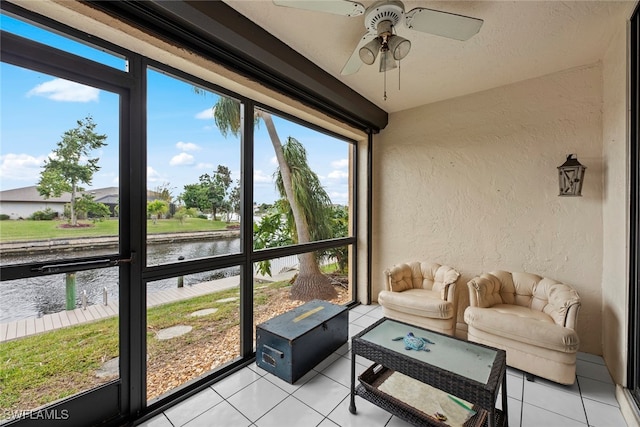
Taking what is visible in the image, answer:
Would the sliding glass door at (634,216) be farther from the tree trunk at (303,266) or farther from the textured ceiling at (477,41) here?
the tree trunk at (303,266)

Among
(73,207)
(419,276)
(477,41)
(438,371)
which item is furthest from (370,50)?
(419,276)

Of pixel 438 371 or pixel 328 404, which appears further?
pixel 328 404

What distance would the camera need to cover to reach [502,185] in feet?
9.27

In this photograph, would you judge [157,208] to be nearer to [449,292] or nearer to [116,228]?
[116,228]

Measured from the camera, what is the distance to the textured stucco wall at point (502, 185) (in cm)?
242

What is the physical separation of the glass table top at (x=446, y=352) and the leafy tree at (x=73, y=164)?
2054mm

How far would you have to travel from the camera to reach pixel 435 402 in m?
1.69

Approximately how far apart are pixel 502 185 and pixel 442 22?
2057 millimetres

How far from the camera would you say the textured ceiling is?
172 cm

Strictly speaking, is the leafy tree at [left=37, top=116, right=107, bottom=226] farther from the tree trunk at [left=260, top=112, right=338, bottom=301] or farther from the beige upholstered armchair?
the beige upholstered armchair

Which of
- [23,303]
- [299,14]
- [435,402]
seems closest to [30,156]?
[23,303]

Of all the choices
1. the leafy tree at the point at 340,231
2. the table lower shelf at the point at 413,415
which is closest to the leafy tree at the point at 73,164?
the table lower shelf at the point at 413,415

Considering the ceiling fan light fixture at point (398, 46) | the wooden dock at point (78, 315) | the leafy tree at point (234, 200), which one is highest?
the ceiling fan light fixture at point (398, 46)

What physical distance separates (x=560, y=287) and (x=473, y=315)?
0.82 meters
